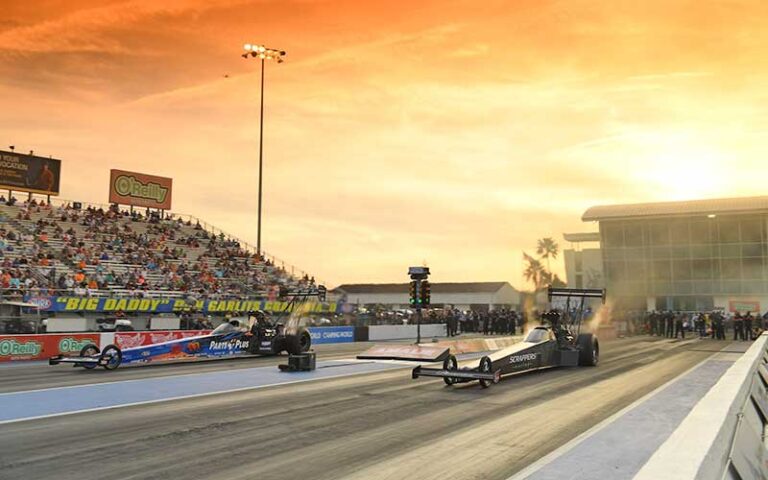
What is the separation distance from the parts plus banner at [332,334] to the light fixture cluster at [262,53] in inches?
944

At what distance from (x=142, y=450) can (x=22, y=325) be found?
58.5 feet

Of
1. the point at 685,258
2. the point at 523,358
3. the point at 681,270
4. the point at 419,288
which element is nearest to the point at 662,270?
the point at 681,270

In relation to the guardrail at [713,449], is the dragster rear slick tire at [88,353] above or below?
below

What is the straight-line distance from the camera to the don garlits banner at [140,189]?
49594mm

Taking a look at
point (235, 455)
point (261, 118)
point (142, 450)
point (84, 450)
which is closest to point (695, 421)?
point (235, 455)

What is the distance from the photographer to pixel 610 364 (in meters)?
18.8

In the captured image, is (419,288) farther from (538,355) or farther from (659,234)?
(659,234)

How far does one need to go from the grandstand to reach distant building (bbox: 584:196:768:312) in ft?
119

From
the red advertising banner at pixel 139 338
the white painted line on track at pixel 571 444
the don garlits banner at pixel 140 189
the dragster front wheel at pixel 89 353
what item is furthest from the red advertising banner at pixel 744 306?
the dragster front wheel at pixel 89 353

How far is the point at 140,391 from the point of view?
41.1 ft

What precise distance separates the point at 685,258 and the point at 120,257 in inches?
2073

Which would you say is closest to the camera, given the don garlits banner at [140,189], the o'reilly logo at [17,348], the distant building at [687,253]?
the o'reilly logo at [17,348]

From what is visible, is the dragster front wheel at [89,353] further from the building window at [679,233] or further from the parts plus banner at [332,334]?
the building window at [679,233]

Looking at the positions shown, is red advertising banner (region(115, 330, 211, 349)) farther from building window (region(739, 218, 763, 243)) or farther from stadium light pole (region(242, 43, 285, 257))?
building window (region(739, 218, 763, 243))
